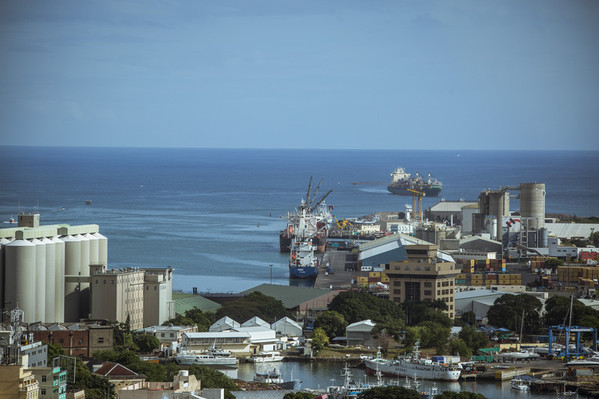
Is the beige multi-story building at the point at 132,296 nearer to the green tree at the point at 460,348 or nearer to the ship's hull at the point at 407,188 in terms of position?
the green tree at the point at 460,348

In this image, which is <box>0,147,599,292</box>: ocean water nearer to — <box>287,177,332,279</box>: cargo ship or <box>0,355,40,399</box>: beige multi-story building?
<box>287,177,332,279</box>: cargo ship

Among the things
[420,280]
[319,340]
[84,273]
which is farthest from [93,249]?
[420,280]

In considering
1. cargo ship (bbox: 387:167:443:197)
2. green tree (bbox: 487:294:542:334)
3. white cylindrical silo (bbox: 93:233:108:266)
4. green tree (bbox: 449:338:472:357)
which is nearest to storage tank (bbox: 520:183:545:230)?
green tree (bbox: 487:294:542:334)

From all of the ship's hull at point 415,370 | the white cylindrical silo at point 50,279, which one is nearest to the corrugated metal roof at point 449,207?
the white cylindrical silo at point 50,279

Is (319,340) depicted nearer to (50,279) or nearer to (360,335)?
(360,335)

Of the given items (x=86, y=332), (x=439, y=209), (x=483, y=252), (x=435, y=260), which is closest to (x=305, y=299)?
(x=435, y=260)

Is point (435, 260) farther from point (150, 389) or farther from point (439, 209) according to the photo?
point (439, 209)
